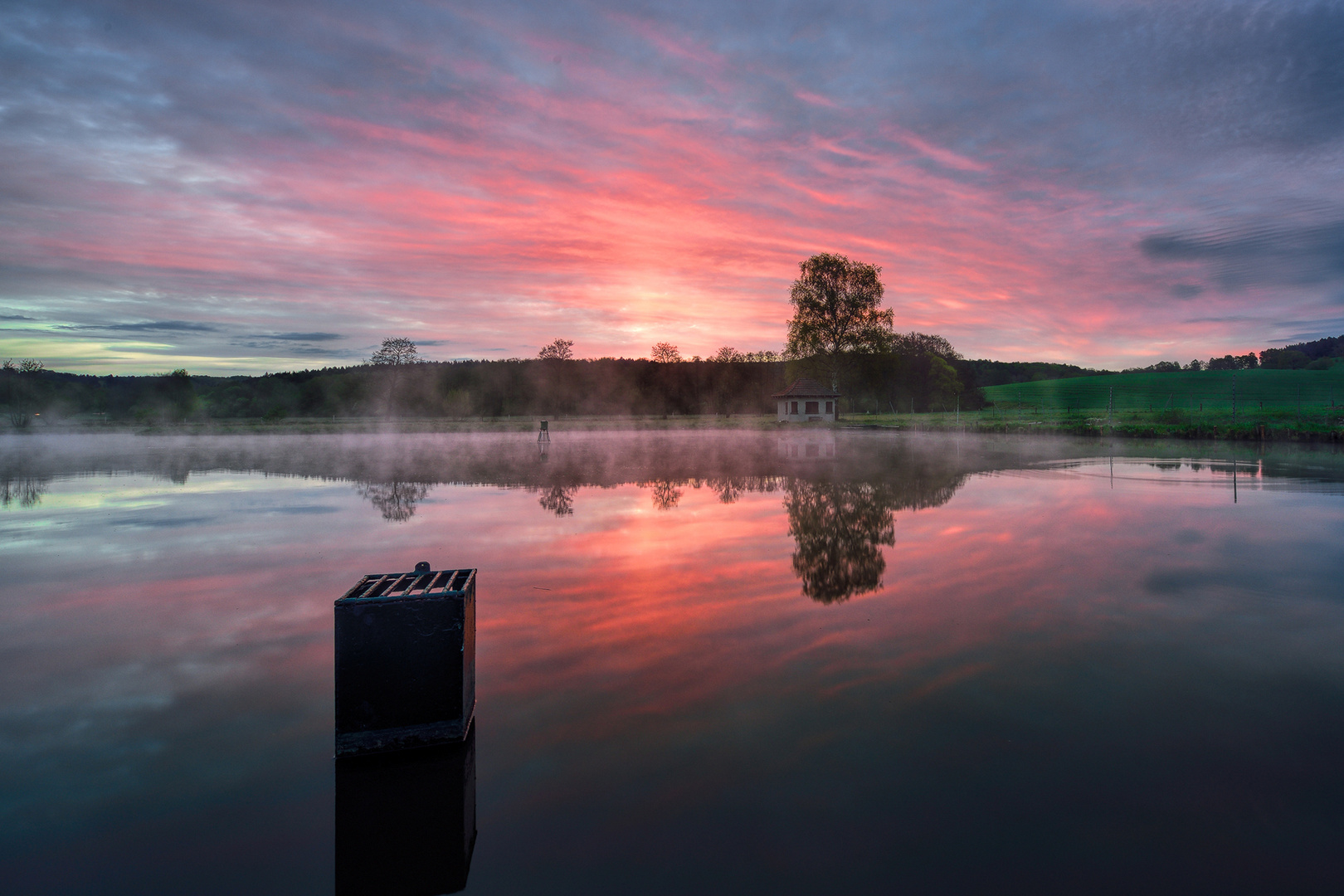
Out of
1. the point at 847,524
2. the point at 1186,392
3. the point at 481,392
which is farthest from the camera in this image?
the point at 481,392

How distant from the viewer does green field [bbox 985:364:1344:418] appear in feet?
207

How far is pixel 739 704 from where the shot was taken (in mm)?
4582

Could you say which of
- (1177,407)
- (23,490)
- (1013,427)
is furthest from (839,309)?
(23,490)

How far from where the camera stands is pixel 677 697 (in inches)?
185

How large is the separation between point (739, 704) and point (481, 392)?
103 metres

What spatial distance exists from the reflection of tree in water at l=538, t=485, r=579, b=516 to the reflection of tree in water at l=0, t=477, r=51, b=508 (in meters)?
11.4

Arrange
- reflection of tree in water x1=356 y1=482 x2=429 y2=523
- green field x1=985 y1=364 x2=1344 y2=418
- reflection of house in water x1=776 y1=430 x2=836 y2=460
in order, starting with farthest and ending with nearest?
green field x1=985 y1=364 x2=1344 y2=418 → reflection of house in water x1=776 y1=430 x2=836 y2=460 → reflection of tree in water x1=356 y1=482 x2=429 y2=523

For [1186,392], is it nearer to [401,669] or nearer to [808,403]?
[808,403]

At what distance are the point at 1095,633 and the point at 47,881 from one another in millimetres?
7331

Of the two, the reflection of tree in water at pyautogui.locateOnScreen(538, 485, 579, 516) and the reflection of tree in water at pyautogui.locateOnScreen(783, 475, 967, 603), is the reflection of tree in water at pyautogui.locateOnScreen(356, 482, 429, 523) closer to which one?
the reflection of tree in water at pyautogui.locateOnScreen(538, 485, 579, 516)

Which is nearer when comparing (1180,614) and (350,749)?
(350,749)

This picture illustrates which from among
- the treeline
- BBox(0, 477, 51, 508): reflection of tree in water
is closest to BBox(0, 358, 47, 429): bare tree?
the treeline

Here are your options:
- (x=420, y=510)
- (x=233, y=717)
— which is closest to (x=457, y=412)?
(x=420, y=510)

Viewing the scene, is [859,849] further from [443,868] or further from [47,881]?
[47,881]
